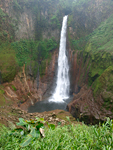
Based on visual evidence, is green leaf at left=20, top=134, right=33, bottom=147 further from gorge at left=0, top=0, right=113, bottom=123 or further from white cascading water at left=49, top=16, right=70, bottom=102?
white cascading water at left=49, top=16, right=70, bottom=102

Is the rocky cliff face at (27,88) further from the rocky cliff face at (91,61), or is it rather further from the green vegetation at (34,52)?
the rocky cliff face at (91,61)

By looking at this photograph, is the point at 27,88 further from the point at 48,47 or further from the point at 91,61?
the point at 91,61

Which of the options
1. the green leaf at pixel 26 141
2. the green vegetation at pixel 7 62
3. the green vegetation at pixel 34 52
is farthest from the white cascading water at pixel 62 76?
the green leaf at pixel 26 141

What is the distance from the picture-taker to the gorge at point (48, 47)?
45.1ft

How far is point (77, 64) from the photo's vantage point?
18.5 meters

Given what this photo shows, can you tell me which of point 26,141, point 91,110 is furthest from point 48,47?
point 26,141

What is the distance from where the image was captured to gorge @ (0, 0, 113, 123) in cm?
1375

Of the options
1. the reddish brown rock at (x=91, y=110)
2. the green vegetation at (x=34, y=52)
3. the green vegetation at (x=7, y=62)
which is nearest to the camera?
the reddish brown rock at (x=91, y=110)

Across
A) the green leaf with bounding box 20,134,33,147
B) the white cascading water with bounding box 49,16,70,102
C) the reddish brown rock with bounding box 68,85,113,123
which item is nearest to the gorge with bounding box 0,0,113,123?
the reddish brown rock with bounding box 68,85,113,123

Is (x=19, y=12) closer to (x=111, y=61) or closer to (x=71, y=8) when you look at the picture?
(x=71, y=8)

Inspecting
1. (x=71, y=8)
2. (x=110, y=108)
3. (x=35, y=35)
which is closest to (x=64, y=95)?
(x=110, y=108)

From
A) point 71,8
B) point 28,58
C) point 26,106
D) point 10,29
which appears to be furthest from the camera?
point 71,8

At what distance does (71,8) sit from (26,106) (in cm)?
2345

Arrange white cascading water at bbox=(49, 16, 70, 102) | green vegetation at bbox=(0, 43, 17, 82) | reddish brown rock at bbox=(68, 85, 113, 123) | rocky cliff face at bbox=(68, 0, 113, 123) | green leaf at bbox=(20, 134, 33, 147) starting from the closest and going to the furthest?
green leaf at bbox=(20, 134, 33, 147) → reddish brown rock at bbox=(68, 85, 113, 123) → rocky cliff face at bbox=(68, 0, 113, 123) → green vegetation at bbox=(0, 43, 17, 82) → white cascading water at bbox=(49, 16, 70, 102)
